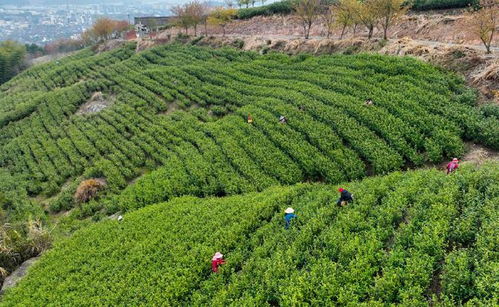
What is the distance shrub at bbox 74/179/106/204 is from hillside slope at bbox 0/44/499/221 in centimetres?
75

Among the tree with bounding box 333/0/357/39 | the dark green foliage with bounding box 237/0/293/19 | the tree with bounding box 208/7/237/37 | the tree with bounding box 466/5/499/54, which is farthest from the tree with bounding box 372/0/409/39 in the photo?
the tree with bounding box 208/7/237/37

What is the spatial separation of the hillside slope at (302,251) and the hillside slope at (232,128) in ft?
8.71

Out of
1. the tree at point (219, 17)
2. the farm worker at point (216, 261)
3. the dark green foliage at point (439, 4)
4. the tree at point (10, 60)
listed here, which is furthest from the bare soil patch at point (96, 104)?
the tree at point (10, 60)

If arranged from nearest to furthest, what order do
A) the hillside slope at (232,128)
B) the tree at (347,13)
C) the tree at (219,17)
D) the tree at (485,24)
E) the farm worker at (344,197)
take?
the farm worker at (344,197) → the hillside slope at (232,128) → the tree at (485,24) → the tree at (347,13) → the tree at (219,17)

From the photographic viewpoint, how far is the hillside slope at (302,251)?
8398 mm

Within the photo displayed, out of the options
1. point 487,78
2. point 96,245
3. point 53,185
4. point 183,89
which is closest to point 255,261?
point 96,245

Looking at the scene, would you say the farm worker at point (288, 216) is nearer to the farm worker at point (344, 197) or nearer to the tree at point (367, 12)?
the farm worker at point (344, 197)

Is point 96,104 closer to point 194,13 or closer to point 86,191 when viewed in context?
point 86,191

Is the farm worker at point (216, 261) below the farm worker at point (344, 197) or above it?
below

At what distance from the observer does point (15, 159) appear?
2845 centimetres

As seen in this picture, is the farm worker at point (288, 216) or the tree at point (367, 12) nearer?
the farm worker at point (288, 216)

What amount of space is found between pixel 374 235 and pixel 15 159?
99.3 ft

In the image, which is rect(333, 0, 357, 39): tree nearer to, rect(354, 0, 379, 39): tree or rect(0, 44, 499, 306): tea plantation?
rect(354, 0, 379, 39): tree

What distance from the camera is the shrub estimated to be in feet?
68.8
